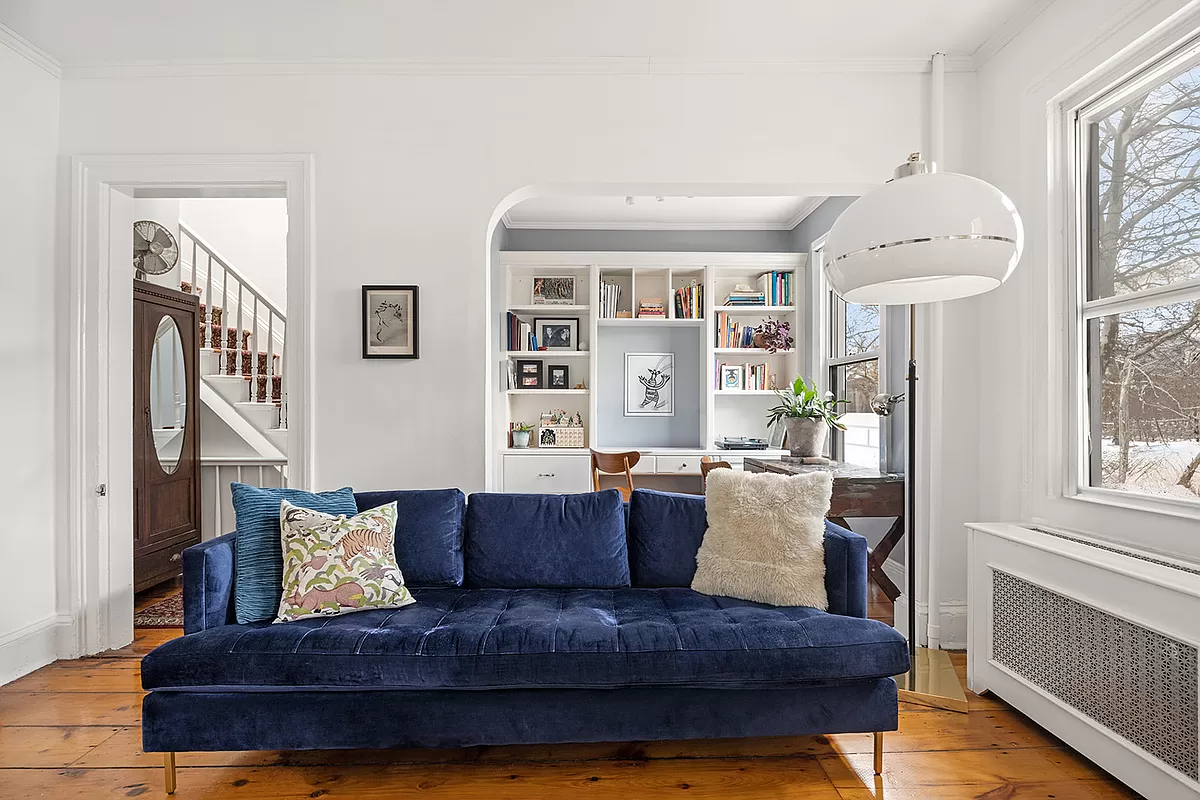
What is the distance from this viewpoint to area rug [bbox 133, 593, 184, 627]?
12.2ft

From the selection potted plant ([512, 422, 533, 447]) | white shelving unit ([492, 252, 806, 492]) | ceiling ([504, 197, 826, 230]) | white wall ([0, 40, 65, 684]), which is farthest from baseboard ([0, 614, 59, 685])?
ceiling ([504, 197, 826, 230])

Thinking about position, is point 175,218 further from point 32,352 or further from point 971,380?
point 971,380

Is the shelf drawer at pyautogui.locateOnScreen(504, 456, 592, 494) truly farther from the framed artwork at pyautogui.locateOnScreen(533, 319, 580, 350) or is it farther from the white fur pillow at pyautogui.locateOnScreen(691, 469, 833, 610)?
the white fur pillow at pyautogui.locateOnScreen(691, 469, 833, 610)

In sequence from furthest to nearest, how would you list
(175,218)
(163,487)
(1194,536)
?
(175,218), (163,487), (1194,536)

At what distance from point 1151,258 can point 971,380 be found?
3.36 ft

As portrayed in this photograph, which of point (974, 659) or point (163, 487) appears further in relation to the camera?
point (163, 487)

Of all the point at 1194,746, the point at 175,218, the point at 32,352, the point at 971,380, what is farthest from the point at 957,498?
the point at 175,218

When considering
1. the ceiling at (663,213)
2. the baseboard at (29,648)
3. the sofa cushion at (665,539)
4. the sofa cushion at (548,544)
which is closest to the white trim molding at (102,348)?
the baseboard at (29,648)

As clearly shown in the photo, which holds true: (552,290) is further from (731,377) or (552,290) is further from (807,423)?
(807,423)

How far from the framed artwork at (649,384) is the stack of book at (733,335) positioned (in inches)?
17.1

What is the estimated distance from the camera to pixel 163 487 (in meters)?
4.26

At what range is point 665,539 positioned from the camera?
282 centimetres

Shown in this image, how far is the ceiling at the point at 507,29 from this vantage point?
2867mm

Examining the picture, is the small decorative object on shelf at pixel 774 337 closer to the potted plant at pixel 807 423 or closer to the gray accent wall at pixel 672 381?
the gray accent wall at pixel 672 381
